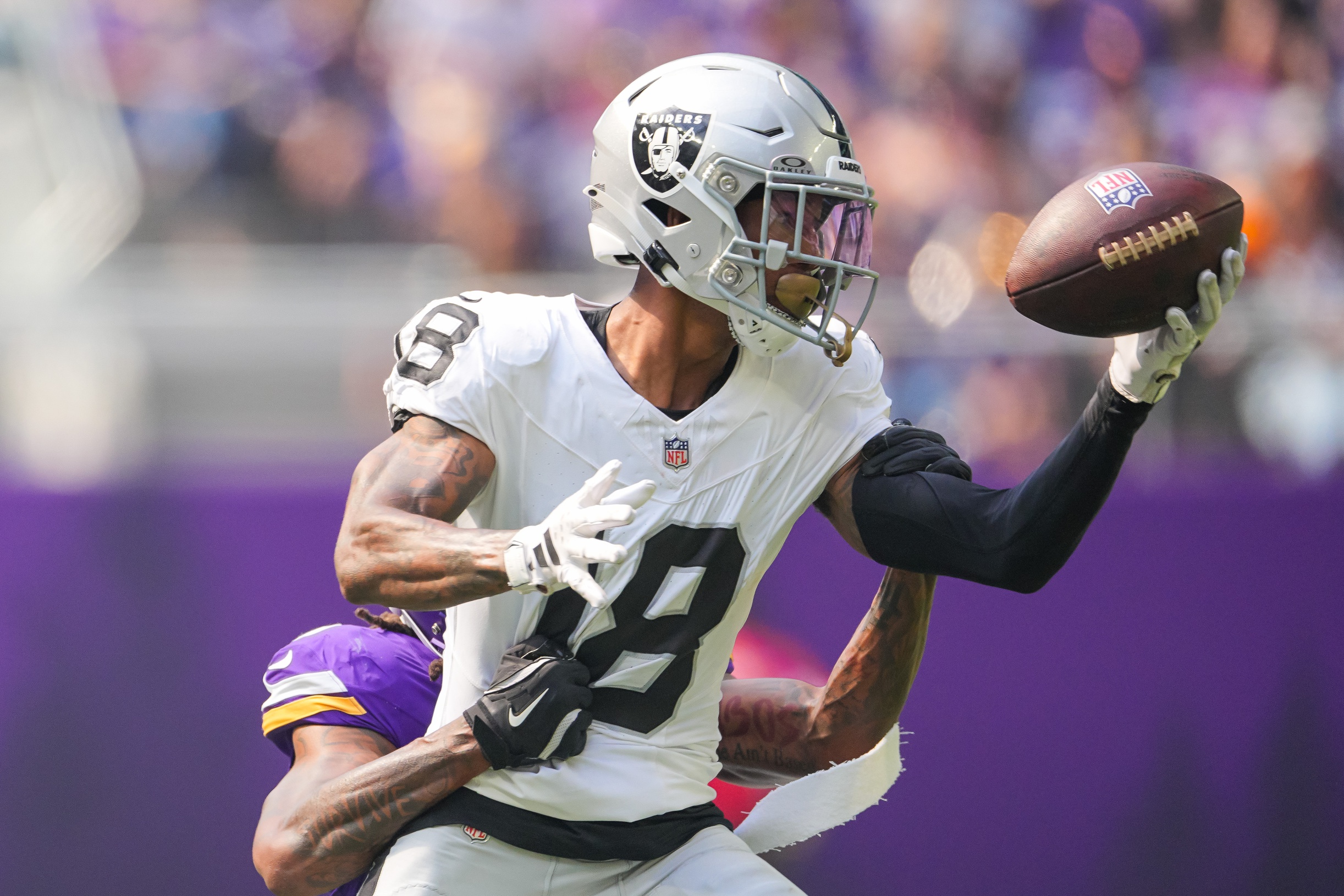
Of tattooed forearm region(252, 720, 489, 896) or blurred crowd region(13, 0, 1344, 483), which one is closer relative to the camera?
tattooed forearm region(252, 720, 489, 896)

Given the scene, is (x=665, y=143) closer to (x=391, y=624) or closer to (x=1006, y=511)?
(x=1006, y=511)

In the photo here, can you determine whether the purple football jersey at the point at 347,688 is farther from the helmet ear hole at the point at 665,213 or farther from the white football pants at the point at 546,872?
the helmet ear hole at the point at 665,213

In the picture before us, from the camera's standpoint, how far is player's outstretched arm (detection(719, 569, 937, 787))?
2.71 meters

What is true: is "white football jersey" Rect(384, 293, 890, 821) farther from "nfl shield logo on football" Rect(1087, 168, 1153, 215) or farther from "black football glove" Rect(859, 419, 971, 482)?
"nfl shield logo on football" Rect(1087, 168, 1153, 215)

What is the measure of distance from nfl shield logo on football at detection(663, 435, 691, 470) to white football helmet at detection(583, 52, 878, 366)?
0.65 ft

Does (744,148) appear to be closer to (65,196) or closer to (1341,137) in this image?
(65,196)

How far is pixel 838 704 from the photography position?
2803 mm

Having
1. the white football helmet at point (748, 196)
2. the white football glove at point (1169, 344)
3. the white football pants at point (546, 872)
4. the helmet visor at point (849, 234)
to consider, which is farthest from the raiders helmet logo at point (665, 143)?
the white football pants at point (546, 872)

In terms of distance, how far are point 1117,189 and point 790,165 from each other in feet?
1.71

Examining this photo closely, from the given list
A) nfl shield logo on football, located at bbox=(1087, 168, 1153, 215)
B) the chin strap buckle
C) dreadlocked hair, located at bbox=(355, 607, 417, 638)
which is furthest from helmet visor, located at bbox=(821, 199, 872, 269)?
dreadlocked hair, located at bbox=(355, 607, 417, 638)

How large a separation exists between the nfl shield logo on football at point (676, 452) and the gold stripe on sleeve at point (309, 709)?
900 millimetres

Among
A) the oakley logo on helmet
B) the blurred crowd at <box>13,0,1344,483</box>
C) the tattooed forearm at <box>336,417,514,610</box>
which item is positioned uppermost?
the blurred crowd at <box>13,0,1344,483</box>

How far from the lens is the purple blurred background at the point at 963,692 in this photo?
12.8 ft

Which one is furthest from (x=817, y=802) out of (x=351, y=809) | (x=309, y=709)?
(x=309, y=709)
